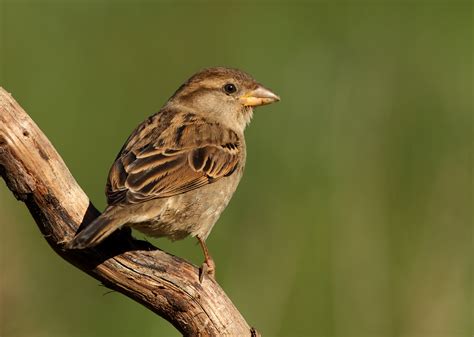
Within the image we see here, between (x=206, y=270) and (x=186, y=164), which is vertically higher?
(x=186, y=164)

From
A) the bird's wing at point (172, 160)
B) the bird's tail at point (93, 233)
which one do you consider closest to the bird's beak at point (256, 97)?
the bird's wing at point (172, 160)

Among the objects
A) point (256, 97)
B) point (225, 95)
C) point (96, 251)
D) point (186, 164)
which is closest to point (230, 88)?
point (225, 95)

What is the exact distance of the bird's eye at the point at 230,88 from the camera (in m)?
6.56

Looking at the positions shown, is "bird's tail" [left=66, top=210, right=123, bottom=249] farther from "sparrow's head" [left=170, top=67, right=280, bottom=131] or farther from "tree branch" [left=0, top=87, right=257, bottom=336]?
"sparrow's head" [left=170, top=67, right=280, bottom=131]

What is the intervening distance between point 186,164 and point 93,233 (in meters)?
1.14

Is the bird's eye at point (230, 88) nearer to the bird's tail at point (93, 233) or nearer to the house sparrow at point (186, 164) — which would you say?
the house sparrow at point (186, 164)

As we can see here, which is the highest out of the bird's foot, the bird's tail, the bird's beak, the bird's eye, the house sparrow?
the bird's eye

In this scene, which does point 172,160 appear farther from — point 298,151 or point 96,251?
point 298,151

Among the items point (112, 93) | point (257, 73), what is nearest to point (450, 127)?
point (257, 73)

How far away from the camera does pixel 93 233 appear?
4582 mm

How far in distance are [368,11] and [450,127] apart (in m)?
1.82

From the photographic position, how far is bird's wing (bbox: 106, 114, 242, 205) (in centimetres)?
524

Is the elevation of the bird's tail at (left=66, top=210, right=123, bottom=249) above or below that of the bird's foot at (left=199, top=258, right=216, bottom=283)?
above

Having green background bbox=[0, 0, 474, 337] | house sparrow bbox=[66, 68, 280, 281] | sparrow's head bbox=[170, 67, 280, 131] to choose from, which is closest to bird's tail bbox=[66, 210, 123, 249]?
house sparrow bbox=[66, 68, 280, 281]
